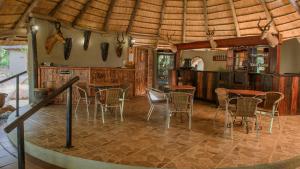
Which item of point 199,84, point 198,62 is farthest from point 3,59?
point 199,84

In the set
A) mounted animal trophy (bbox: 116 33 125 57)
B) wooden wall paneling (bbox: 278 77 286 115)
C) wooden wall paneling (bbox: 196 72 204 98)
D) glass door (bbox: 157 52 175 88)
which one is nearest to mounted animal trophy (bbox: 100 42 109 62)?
mounted animal trophy (bbox: 116 33 125 57)

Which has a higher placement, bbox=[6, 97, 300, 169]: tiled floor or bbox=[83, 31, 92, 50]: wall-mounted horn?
bbox=[83, 31, 92, 50]: wall-mounted horn

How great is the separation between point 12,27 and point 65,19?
1596 millimetres

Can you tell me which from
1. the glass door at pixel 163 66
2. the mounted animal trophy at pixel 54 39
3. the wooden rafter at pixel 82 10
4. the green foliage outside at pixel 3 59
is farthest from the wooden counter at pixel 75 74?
the green foliage outside at pixel 3 59

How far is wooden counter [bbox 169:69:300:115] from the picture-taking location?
666 cm

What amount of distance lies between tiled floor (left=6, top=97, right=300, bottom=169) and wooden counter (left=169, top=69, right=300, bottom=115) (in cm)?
100

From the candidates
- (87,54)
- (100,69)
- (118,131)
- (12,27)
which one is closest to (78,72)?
(100,69)

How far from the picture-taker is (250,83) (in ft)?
24.5

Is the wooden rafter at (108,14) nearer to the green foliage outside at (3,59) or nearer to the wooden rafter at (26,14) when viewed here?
the wooden rafter at (26,14)

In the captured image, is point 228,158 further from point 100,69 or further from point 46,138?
point 100,69

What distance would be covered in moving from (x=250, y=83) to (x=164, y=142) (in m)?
4.40

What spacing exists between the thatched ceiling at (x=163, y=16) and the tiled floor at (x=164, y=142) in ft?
10.9

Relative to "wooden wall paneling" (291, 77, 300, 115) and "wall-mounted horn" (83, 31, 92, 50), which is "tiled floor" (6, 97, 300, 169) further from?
"wall-mounted horn" (83, 31, 92, 50)

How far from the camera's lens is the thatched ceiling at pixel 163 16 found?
7246mm
